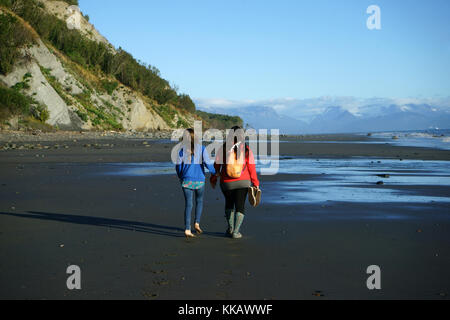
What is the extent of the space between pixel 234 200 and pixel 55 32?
193 feet

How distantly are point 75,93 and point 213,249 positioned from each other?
2024 inches

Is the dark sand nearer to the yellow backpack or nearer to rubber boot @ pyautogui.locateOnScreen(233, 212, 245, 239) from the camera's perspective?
rubber boot @ pyautogui.locateOnScreen(233, 212, 245, 239)

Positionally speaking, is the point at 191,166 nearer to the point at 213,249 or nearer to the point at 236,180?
the point at 236,180

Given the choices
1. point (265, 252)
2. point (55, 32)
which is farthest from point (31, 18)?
point (265, 252)

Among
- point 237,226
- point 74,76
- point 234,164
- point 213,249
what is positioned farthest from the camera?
point 74,76

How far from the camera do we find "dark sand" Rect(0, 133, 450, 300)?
5258 mm

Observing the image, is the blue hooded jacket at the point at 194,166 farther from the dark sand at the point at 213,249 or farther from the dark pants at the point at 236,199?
the dark sand at the point at 213,249

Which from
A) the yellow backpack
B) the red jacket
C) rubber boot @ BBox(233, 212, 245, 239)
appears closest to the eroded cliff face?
the red jacket

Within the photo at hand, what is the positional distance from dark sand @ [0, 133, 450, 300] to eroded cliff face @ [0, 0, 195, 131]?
35089mm

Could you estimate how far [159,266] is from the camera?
19.9 ft

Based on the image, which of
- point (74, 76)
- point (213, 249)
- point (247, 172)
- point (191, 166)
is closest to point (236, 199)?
point (247, 172)

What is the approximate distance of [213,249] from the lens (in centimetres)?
702

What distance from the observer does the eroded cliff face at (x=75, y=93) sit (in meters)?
44.5

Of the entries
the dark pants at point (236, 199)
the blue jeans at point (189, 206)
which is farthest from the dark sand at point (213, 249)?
the dark pants at point (236, 199)
